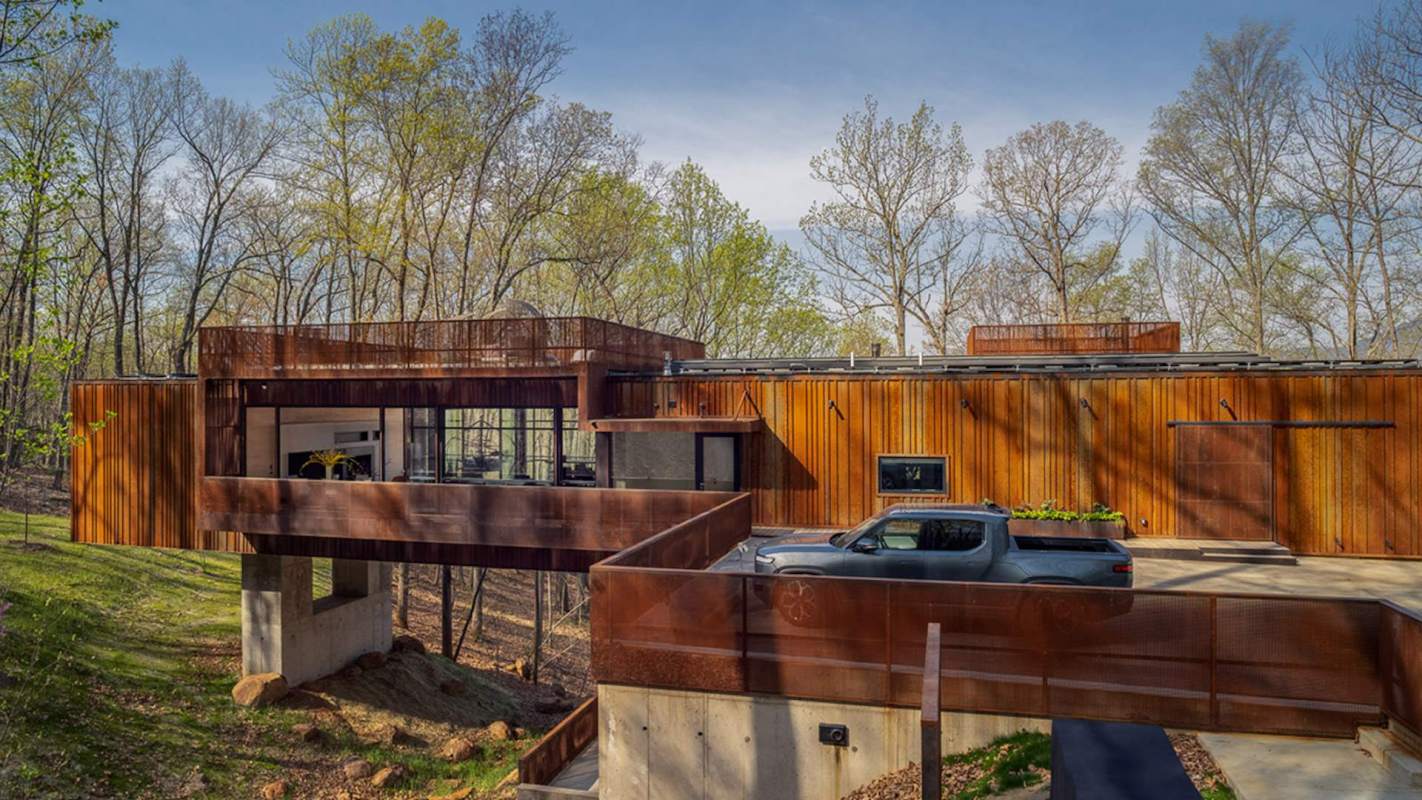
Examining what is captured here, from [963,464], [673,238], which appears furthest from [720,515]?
[673,238]

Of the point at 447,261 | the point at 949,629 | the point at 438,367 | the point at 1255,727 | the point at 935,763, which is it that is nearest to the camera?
the point at 935,763

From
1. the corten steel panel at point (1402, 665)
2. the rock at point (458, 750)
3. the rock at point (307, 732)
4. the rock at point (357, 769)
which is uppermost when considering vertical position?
the corten steel panel at point (1402, 665)

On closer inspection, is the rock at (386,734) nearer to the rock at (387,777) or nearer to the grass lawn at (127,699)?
the grass lawn at (127,699)

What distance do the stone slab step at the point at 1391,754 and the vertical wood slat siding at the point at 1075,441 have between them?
877 centimetres

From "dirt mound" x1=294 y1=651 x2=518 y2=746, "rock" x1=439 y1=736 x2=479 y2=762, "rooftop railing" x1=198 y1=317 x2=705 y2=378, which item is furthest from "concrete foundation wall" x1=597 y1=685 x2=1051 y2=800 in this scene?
"dirt mound" x1=294 y1=651 x2=518 y2=746

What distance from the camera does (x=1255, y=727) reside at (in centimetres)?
798

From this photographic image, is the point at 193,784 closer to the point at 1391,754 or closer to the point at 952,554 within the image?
the point at 952,554

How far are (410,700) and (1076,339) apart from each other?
23.2m

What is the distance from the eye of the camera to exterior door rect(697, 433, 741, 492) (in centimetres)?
1842

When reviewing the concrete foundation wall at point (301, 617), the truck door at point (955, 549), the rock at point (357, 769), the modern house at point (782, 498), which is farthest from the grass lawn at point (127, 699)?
the truck door at point (955, 549)

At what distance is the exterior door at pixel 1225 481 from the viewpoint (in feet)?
51.4

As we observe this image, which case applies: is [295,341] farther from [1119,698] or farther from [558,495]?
[1119,698]

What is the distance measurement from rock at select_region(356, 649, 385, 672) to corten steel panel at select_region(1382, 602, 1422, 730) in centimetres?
2524

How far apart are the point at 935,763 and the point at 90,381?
23185 millimetres
